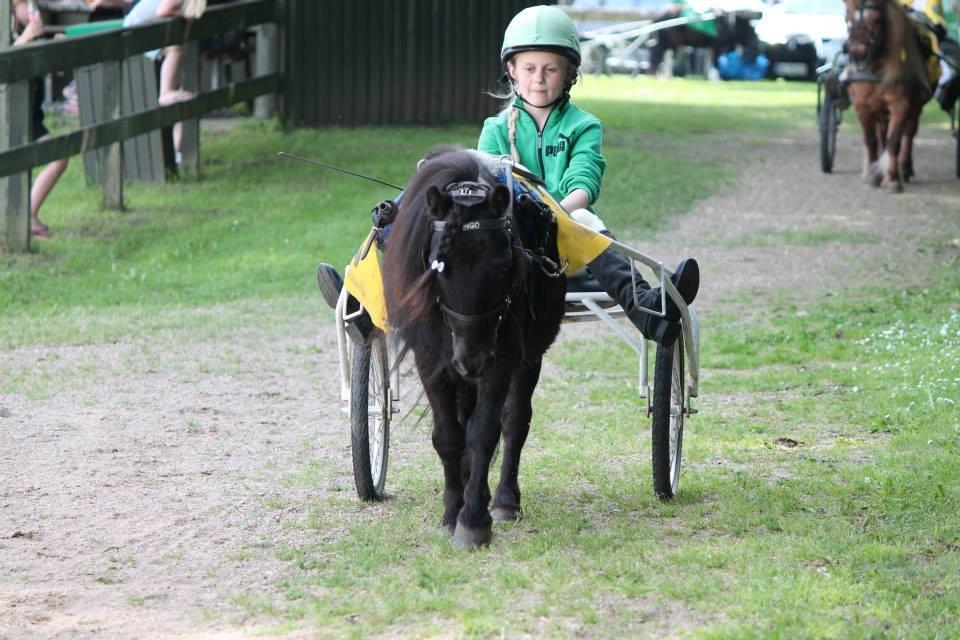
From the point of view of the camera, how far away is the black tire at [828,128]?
52.0 ft

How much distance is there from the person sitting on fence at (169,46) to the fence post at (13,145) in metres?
2.32

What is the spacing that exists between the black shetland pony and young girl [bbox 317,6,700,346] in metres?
0.42

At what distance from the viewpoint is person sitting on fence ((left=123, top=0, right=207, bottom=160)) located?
1319 centimetres

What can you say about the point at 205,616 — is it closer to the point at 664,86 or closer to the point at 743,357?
the point at 743,357

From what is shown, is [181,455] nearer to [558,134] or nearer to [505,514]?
[505,514]

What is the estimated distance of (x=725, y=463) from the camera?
6.44m

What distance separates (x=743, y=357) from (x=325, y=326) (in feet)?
8.87

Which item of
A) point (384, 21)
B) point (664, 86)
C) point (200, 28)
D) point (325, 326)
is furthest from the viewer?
point (664, 86)

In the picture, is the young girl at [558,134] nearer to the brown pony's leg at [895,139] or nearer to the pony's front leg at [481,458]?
the pony's front leg at [481,458]

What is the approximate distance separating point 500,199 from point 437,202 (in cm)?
20

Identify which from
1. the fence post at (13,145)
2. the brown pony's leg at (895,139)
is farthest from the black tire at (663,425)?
the brown pony's leg at (895,139)

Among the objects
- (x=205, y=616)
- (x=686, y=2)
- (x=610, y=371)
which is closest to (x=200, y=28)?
(x=610, y=371)

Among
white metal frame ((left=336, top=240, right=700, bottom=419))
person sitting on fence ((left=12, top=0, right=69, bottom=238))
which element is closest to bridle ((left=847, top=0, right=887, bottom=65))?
person sitting on fence ((left=12, top=0, right=69, bottom=238))

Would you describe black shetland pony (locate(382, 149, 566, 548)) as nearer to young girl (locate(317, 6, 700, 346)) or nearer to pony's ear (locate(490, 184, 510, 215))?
pony's ear (locate(490, 184, 510, 215))
